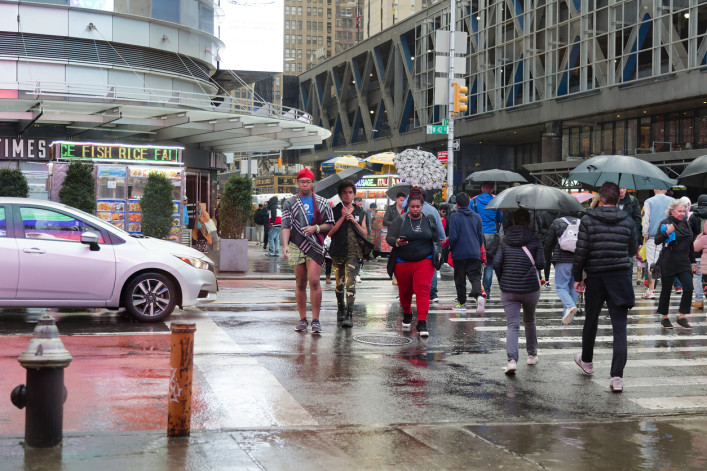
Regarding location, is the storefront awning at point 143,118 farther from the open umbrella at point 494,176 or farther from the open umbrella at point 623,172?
the open umbrella at point 623,172

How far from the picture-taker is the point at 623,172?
40.1 feet

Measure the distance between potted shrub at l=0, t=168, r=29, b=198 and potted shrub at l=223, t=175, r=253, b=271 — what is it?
630cm

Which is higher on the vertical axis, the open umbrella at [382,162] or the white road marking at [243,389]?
the open umbrella at [382,162]

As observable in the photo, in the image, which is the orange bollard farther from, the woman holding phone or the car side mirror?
the woman holding phone

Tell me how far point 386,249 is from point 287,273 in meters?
7.61

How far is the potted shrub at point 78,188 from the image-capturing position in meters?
21.6

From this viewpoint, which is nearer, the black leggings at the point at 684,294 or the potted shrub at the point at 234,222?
the black leggings at the point at 684,294

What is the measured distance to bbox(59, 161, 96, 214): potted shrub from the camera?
2161 cm

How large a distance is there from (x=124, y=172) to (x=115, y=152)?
2.16 ft

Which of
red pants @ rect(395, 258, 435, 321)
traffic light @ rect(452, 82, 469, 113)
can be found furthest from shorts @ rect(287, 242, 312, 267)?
traffic light @ rect(452, 82, 469, 113)

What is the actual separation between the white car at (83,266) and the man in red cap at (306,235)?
1.71 meters

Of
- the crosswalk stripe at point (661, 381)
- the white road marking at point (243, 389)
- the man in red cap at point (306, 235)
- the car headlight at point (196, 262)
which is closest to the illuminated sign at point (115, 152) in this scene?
the car headlight at point (196, 262)

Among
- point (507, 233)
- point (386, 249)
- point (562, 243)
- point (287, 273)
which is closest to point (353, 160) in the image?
point (386, 249)

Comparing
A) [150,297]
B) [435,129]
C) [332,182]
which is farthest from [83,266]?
[435,129]
